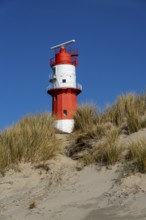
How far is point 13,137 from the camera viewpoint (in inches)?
334

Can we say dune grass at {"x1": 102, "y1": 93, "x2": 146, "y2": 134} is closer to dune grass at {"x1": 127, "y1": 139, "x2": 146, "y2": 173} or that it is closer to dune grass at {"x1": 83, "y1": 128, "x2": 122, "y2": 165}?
dune grass at {"x1": 83, "y1": 128, "x2": 122, "y2": 165}

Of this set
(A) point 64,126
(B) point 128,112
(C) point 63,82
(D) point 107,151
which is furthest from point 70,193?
(C) point 63,82

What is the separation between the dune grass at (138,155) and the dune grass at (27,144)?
1980 millimetres

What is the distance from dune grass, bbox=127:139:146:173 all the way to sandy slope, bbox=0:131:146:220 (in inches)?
6.6

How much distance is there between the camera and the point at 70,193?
21.7 feet

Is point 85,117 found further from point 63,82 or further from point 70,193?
point 63,82

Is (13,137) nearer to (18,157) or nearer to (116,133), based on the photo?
(18,157)

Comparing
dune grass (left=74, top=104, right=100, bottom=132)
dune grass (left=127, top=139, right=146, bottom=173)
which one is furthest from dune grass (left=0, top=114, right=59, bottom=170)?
dune grass (left=127, top=139, right=146, bottom=173)

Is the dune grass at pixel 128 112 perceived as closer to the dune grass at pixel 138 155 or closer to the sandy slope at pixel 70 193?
the dune grass at pixel 138 155

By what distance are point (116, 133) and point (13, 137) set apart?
7.52 ft

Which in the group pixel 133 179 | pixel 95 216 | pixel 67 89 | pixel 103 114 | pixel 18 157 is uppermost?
pixel 67 89

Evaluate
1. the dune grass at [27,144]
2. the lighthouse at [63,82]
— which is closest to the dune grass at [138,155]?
the dune grass at [27,144]

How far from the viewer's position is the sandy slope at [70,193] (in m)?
5.68

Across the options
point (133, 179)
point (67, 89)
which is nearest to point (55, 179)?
point (133, 179)
